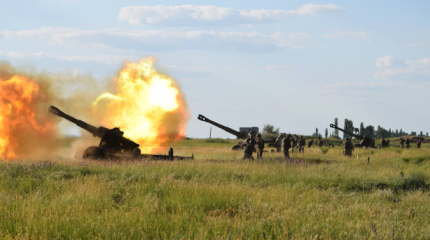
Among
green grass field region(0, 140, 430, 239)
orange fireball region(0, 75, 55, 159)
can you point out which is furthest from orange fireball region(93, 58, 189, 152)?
green grass field region(0, 140, 430, 239)

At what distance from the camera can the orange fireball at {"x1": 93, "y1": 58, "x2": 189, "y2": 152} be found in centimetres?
2806

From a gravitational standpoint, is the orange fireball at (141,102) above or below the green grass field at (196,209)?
above

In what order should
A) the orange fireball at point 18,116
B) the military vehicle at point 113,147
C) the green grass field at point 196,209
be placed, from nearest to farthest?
1. the green grass field at point 196,209
2. the military vehicle at point 113,147
3. the orange fireball at point 18,116

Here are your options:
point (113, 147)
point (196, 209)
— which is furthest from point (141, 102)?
point (196, 209)

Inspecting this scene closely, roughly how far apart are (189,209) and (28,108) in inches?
773

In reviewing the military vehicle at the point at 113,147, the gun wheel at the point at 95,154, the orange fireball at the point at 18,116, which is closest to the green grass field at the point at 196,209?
the gun wheel at the point at 95,154

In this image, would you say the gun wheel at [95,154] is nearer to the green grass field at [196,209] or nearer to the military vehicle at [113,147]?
the military vehicle at [113,147]

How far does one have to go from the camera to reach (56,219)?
8.02 meters

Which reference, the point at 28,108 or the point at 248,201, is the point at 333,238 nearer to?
the point at 248,201

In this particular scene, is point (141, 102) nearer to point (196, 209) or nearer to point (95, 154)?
point (95, 154)

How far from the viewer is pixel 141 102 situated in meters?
28.1

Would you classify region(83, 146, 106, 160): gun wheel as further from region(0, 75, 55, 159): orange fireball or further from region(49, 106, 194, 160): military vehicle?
region(0, 75, 55, 159): orange fireball

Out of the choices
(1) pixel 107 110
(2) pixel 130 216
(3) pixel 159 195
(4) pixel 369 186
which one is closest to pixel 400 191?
(4) pixel 369 186

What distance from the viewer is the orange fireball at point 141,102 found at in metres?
28.1
